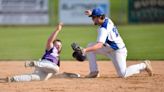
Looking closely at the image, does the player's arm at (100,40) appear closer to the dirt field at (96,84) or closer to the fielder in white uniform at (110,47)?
the fielder in white uniform at (110,47)

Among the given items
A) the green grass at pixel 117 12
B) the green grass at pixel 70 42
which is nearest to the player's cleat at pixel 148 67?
the green grass at pixel 70 42

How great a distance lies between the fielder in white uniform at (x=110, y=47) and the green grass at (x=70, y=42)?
4576 millimetres

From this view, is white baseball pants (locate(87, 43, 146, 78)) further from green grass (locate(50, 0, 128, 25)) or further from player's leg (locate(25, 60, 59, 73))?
green grass (locate(50, 0, 128, 25))

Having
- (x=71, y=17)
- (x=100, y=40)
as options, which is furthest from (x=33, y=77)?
(x=71, y=17)

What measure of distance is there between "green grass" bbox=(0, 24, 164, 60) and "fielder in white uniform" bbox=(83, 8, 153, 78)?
4576mm

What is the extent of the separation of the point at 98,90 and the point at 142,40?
13.6m

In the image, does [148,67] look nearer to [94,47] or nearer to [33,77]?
[94,47]

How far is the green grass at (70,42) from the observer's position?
17.4 m

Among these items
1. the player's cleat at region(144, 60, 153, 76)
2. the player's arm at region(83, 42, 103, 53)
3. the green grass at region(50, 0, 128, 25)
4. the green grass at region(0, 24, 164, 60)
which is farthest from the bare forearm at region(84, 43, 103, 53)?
the green grass at region(50, 0, 128, 25)

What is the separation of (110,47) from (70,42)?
10.2 m

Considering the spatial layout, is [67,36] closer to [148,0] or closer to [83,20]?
[83,20]

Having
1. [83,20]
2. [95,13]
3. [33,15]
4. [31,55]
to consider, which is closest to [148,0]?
[83,20]

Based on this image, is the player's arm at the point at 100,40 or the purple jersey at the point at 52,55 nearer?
the player's arm at the point at 100,40

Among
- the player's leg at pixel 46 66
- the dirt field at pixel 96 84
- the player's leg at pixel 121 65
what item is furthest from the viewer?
the player's leg at pixel 121 65
